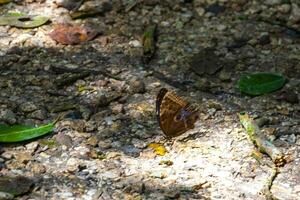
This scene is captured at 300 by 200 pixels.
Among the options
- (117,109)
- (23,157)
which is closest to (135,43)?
(117,109)

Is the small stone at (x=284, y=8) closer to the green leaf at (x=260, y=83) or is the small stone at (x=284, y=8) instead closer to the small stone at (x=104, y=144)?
the green leaf at (x=260, y=83)

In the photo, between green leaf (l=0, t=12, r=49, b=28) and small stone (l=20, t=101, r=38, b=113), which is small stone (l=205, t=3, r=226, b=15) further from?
→ small stone (l=20, t=101, r=38, b=113)

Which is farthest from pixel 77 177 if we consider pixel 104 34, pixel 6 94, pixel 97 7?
pixel 97 7

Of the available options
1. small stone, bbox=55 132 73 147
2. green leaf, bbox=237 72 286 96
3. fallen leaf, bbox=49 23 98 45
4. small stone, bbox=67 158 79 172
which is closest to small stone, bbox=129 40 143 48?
fallen leaf, bbox=49 23 98 45

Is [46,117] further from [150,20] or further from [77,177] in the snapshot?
[150,20]

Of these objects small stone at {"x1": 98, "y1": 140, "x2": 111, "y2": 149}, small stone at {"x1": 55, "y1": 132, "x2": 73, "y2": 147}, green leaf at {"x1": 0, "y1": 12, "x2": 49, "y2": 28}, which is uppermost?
green leaf at {"x1": 0, "y1": 12, "x2": 49, "y2": 28}

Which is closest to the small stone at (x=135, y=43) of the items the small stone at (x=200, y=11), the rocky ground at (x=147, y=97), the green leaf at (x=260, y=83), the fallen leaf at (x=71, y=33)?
the rocky ground at (x=147, y=97)
